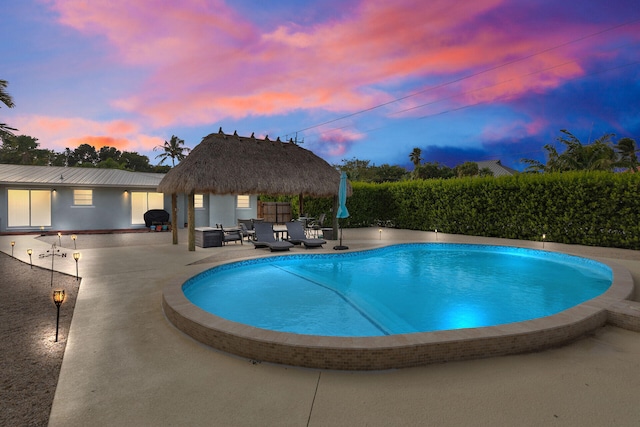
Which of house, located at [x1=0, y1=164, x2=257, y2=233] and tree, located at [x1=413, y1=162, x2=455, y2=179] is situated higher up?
tree, located at [x1=413, y1=162, x2=455, y2=179]

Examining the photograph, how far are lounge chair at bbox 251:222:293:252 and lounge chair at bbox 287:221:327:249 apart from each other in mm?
370

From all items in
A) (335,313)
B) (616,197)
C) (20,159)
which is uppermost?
(20,159)

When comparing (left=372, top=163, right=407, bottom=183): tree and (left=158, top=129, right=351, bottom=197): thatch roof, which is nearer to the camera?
(left=158, top=129, right=351, bottom=197): thatch roof

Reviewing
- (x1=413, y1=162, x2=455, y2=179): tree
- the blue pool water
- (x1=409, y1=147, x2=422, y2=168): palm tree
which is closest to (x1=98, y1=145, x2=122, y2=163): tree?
(x1=413, y1=162, x2=455, y2=179): tree

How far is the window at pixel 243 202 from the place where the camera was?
73.1ft

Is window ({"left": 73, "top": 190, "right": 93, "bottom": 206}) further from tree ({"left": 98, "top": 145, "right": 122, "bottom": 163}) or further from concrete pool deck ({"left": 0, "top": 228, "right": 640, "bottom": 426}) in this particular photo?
tree ({"left": 98, "top": 145, "right": 122, "bottom": 163})

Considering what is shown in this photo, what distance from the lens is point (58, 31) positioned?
15688 mm

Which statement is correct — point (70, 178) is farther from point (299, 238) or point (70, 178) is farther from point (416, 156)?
point (416, 156)

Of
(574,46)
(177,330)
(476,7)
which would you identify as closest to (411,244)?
(177,330)

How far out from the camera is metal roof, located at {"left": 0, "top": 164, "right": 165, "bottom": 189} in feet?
54.6

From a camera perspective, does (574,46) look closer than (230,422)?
No

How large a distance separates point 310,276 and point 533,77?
21.5 meters

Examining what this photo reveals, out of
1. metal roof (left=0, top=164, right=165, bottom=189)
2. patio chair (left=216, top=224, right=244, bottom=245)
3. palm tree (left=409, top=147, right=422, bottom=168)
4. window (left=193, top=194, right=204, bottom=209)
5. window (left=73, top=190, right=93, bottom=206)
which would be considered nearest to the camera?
patio chair (left=216, top=224, right=244, bottom=245)

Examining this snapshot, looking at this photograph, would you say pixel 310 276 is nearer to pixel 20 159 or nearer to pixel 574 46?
pixel 574 46
